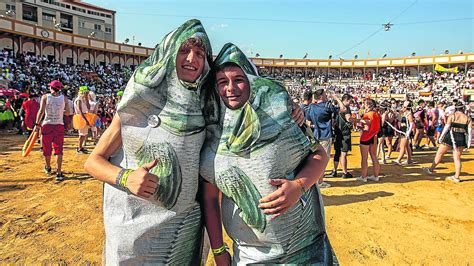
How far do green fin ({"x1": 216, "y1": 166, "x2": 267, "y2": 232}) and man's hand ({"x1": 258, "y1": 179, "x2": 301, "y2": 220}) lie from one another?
4 cm

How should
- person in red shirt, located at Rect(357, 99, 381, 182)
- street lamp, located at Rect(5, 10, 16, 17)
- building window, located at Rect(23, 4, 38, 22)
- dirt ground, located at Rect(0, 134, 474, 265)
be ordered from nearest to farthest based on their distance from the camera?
dirt ground, located at Rect(0, 134, 474, 265)
person in red shirt, located at Rect(357, 99, 381, 182)
street lamp, located at Rect(5, 10, 16, 17)
building window, located at Rect(23, 4, 38, 22)

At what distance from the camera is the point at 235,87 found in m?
1.42

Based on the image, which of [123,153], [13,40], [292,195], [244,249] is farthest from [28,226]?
[13,40]

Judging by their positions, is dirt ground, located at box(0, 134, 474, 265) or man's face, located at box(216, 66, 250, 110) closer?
man's face, located at box(216, 66, 250, 110)

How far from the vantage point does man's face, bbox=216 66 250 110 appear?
4.66ft

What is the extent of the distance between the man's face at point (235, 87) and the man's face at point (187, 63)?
129mm

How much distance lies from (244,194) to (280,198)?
0.51 feet

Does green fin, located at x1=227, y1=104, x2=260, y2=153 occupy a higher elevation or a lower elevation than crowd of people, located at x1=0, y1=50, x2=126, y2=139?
lower

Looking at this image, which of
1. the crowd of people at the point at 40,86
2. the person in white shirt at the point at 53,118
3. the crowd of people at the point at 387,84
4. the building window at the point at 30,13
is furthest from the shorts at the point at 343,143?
the building window at the point at 30,13

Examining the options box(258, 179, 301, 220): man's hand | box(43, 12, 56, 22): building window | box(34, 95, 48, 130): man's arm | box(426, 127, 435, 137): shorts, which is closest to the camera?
box(258, 179, 301, 220): man's hand

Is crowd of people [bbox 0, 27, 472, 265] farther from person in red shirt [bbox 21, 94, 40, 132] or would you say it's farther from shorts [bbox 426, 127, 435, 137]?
shorts [bbox 426, 127, 435, 137]

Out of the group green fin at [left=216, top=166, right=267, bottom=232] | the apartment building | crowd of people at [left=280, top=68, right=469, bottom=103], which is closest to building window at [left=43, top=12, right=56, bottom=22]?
the apartment building

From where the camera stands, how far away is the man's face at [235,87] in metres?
1.42

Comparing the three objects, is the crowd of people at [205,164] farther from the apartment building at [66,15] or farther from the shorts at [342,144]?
the apartment building at [66,15]
